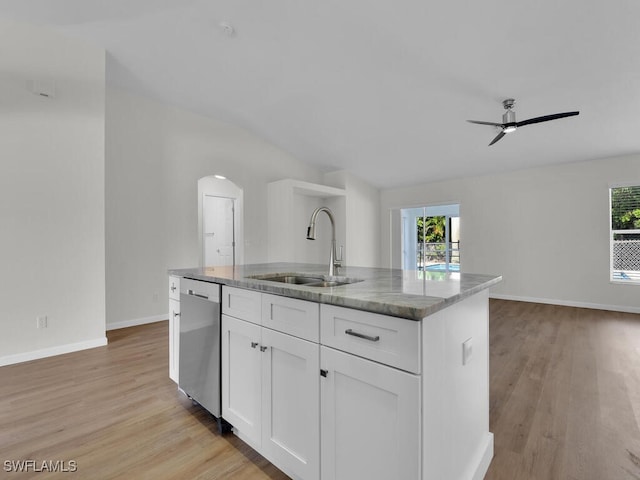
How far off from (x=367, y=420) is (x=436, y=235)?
678 centimetres

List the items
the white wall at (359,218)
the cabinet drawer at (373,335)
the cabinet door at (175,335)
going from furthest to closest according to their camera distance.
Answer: the white wall at (359,218) < the cabinet door at (175,335) < the cabinet drawer at (373,335)

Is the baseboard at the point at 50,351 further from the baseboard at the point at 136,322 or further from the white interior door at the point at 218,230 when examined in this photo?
the white interior door at the point at 218,230

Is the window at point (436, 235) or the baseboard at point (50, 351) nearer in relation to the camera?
the baseboard at point (50, 351)

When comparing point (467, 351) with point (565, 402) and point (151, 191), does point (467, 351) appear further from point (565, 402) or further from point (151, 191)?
point (151, 191)

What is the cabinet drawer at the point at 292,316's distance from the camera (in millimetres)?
1219

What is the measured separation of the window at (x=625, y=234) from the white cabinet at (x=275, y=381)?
6.07 meters

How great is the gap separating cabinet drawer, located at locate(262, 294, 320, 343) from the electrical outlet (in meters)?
0.60

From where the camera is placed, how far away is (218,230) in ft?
18.0

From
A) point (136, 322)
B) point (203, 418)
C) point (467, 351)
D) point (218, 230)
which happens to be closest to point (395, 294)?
point (467, 351)

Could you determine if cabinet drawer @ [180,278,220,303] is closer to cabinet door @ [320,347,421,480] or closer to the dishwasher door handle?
the dishwasher door handle

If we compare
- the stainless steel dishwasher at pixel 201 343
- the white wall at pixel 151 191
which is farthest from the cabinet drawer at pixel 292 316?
the white wall at pixel 151 191

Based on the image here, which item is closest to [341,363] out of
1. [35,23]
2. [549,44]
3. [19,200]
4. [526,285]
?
[549,44]

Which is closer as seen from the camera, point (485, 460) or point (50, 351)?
point (485, 460)

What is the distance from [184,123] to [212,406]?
4.31 meters
